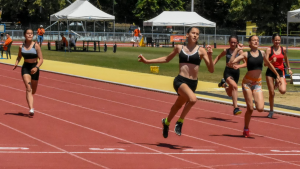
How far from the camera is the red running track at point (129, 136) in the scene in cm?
789

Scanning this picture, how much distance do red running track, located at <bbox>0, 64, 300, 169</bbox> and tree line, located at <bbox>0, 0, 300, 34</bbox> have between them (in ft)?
175

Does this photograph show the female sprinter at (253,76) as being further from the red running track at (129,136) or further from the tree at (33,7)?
the tree at (33,7)

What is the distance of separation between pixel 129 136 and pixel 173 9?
7512cm

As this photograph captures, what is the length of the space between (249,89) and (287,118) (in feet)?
9.10

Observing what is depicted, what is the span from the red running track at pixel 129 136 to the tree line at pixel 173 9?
53.5 metres

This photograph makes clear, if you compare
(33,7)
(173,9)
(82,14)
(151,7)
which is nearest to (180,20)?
(82,14)

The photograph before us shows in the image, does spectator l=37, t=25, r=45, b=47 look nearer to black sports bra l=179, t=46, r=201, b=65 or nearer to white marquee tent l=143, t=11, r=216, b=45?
white marquee tent l=143, t=11, r=216, b=45

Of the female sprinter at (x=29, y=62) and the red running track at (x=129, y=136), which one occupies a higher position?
the female sprinter at (x=29, y=62)

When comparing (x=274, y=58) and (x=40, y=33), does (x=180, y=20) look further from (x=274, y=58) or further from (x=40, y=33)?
(x=274, y=58)

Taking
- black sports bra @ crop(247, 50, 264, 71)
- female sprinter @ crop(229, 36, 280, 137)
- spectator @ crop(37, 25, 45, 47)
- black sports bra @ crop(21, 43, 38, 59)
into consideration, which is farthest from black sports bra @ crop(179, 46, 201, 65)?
spectator @ crop(37, 25, 45, 47)

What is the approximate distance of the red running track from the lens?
7887 mm

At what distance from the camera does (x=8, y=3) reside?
241 feet

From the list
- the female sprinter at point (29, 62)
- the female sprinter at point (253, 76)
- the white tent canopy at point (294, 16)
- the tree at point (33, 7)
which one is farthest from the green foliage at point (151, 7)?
the female sprinter at point (253, 76)

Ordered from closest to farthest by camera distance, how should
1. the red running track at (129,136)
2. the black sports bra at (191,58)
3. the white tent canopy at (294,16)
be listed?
the red running track at (129,136)
the black sports bra at (191,58)
the white tent canopy at (294,16)
